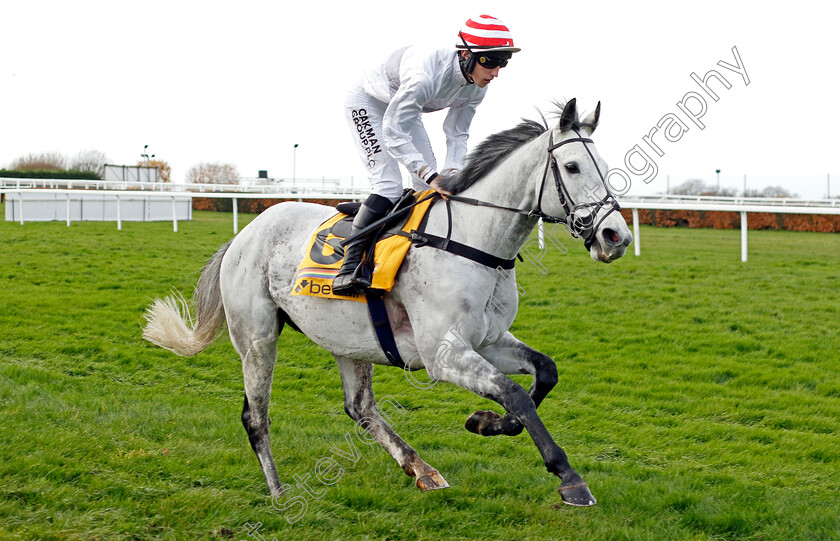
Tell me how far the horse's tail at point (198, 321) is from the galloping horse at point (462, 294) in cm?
22

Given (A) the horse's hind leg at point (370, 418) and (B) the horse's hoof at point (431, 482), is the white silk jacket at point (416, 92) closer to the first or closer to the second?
(A) the horse's hind leg at point (370, 418)

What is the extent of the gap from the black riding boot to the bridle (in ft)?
2.54

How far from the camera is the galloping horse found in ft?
11.4

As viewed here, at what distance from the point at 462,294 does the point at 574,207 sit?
2.27ft

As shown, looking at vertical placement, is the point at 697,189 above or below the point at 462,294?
above

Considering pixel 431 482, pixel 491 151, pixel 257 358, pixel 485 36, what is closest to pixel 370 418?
pixel 431 482

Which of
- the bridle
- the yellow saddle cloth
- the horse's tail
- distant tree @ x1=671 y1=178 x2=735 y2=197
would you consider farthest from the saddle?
distant tree @ x1=671 y1=178 x2=735 y2=197

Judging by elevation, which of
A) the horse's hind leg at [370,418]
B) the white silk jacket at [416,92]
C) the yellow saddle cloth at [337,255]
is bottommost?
the horse's hind leg at [370,418]

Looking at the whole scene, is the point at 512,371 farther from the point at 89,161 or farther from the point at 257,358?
the point at 89,161

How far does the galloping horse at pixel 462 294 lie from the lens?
3.46 meters

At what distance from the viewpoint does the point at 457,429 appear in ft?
18.7

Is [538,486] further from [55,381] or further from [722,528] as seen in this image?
[55,381]

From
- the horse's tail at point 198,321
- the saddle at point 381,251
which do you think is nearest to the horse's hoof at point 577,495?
the saddle at point 381,251

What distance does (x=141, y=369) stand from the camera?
23.4 feet
